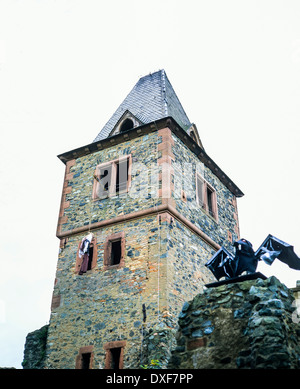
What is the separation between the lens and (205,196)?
1808 centimetres

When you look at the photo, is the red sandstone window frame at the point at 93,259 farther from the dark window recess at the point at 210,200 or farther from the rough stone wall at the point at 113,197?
the dark window recess at the point at 210,200

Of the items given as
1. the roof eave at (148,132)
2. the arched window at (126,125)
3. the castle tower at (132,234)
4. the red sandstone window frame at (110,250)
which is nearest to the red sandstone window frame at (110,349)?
the castle tower at (132,234)

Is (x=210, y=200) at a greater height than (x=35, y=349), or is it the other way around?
(x=210, y=200)

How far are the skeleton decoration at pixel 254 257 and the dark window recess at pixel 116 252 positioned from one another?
6429mm

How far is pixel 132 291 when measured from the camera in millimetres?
14164

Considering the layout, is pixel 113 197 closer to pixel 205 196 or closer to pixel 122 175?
pixel 122 175

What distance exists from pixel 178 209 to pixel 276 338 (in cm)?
945

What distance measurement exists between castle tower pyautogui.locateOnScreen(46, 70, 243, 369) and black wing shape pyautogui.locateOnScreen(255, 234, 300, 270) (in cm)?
492

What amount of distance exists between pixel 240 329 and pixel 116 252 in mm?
9092

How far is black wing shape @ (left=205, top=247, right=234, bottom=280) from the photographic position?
9680 mm

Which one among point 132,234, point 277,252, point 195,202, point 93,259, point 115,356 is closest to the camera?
point 277,252

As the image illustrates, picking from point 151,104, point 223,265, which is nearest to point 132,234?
point 223,265

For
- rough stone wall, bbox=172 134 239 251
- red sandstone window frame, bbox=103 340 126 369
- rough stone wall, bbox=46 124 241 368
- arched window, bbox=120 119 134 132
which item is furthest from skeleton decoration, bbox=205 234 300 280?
arched window, bbox=120 119 134 132
